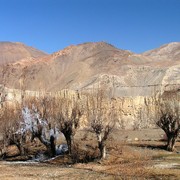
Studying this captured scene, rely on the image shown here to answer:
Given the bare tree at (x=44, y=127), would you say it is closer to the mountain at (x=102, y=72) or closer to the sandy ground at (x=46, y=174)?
the sandy ground at (x=46, y=174)

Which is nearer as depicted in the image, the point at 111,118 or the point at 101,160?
the point at 101,160

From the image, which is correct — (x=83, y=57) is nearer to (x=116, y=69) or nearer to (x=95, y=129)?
(x=116, y=69)

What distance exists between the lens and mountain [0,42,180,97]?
432 feet

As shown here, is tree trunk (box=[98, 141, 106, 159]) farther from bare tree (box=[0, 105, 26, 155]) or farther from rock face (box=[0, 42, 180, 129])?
rock face (box=[0, 42, 180, 129])

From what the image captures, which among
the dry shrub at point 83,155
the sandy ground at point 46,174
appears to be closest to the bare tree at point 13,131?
the dry shrub at point 83,155

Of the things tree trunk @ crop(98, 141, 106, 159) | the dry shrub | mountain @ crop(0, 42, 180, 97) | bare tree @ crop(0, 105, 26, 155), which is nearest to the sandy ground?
tree trunk @ crop(98, 141, 106, 159)

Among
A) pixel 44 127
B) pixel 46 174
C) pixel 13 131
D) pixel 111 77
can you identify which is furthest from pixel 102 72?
pixel 46 174

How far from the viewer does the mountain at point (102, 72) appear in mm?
131750

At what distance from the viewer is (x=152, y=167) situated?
29.2 meters

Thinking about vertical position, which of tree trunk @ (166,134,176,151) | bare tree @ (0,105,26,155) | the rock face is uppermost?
the rock face

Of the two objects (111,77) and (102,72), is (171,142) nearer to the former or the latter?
(111,77)

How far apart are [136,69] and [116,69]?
958 cm

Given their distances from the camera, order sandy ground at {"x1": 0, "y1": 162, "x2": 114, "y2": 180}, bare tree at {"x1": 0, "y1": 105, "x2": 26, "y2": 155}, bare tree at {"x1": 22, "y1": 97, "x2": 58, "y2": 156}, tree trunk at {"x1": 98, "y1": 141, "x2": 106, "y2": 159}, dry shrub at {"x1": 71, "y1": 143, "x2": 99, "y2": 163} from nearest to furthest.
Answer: sandy ground at {"x1": 0, "y1": 162, "x2": 114, "y2": 180} < tree trunk at {"x1": 98, "y1": 141, "x2": 106, "y2": 159} < dry shrub at {"x1": 71, "y1": 143, "x2": 99, "y2": 163} < bare tree at {"x1": 22, "y1": 97, "x2": 58, "y2": 156} < bare tree at {"x1": 0, "y1": 105, "x2": 26, "y2": 155}

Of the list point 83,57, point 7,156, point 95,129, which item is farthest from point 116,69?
point 95,129
